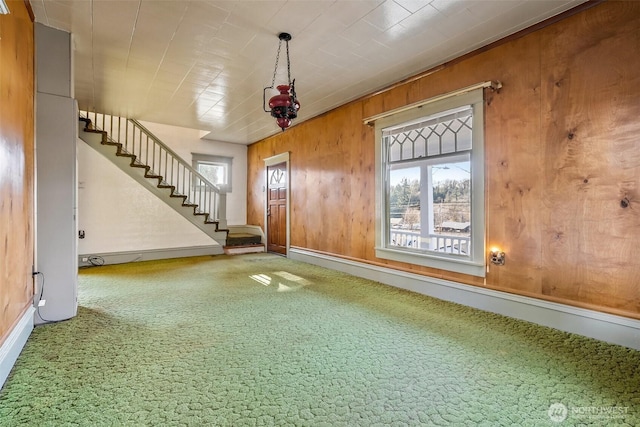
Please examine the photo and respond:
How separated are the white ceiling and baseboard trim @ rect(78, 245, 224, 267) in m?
2.86

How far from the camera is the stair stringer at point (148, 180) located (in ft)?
18.3

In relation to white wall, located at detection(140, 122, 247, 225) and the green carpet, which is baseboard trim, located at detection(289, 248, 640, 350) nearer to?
the green carpet

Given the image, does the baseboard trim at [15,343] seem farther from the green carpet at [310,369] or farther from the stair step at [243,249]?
A: the stair step at [243,249]

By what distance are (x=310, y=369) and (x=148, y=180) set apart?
224 inches

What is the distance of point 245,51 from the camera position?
3254 millimetres

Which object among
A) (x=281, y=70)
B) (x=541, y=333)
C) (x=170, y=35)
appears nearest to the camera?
(x=541, y=333)

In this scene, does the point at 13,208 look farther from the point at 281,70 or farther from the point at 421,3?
the point at 421,3

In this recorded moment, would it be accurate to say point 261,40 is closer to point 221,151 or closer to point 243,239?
point 243,239

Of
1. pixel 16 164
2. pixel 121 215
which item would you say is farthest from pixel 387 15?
pixel 121 215

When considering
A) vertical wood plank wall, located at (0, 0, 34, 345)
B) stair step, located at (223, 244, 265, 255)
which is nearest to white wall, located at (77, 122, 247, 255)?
stair step, located at (223, 244, 265, 255)

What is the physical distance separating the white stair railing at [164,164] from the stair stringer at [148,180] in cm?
8

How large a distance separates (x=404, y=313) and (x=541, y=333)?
1.15m

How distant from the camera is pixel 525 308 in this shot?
112 inches

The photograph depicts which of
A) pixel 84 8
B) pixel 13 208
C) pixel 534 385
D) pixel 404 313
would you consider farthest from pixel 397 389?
pixel 84 8
